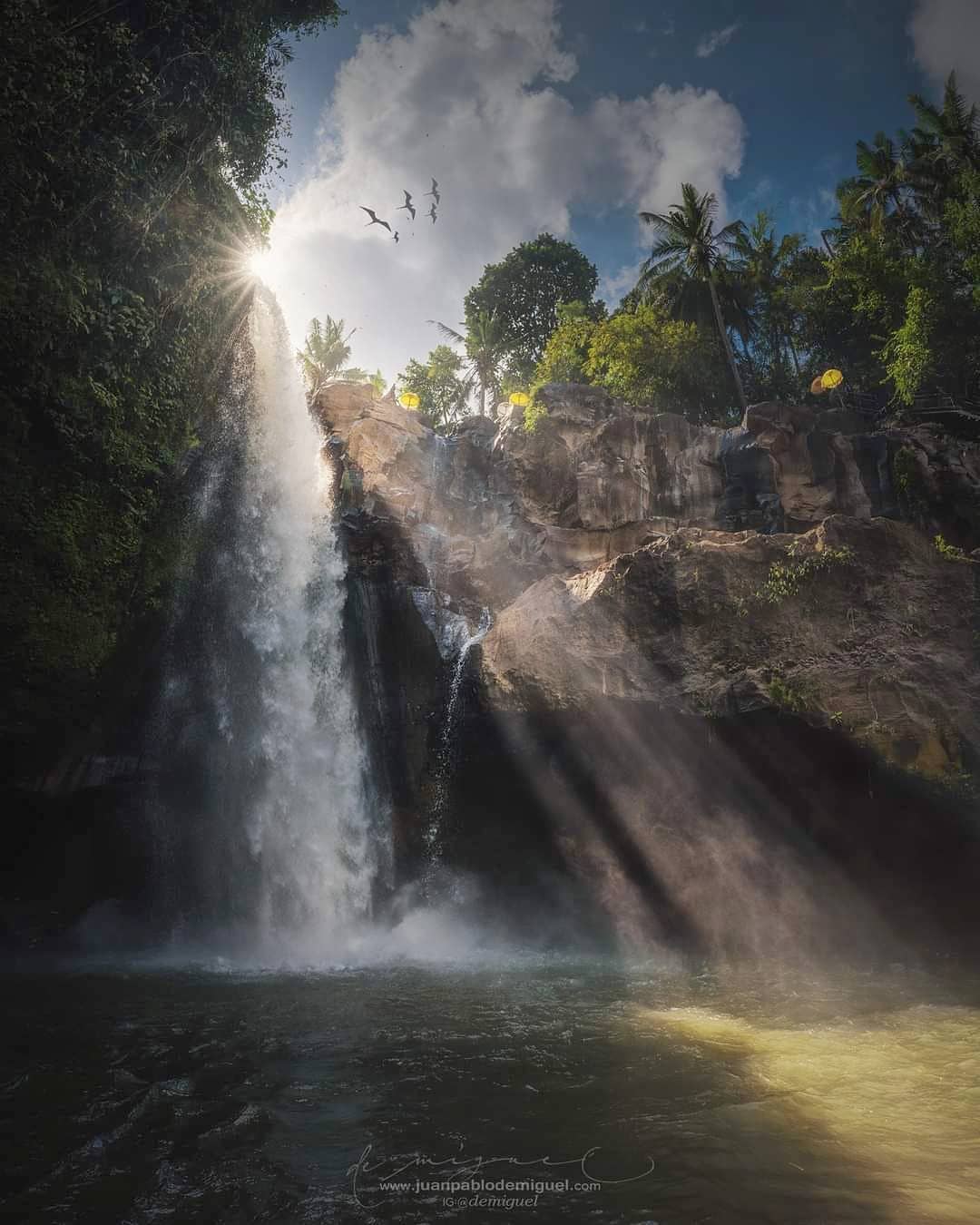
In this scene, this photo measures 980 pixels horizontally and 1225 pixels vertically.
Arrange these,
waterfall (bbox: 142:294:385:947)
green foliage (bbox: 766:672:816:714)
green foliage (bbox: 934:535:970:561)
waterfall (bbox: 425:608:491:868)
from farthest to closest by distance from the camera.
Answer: waterfall (bbox: 425:608:491:868) < waterfall (bbox: 142:294:385:947) < green foliage (bbox: 934:535:970:561) < green foliage (bbox: 766:672:816:714)

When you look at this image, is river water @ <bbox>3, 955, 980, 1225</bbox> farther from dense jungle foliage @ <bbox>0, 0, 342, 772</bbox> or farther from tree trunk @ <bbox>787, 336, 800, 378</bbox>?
tree trunk @ <bbox>787, 336, 800, 378</bbox>

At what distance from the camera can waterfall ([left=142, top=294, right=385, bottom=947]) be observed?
14070 millimetres

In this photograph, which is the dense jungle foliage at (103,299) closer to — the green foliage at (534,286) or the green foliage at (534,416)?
the green foliage at (534,416)

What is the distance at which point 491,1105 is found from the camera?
538cm

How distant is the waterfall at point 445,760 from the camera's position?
48.5 ft

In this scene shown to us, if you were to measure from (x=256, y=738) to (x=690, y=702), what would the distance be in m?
9.59

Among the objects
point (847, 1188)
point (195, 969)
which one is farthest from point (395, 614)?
point (847, 1188)

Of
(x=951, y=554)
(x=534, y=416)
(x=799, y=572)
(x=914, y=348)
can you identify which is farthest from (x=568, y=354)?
(x=951, y=554)

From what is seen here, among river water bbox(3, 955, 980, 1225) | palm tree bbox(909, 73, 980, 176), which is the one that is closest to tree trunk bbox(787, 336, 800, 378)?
palm tree bbox(909, 73, 980, 176)

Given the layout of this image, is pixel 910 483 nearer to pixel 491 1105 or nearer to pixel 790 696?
pixel 790 696

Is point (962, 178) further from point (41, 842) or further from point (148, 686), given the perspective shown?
point (41, 842)

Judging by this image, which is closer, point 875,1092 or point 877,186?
point 875,1092

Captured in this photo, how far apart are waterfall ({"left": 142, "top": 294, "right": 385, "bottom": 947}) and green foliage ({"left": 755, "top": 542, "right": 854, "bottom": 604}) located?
9655 mm

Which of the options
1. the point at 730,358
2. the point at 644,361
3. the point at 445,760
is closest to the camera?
the point at 445,760
